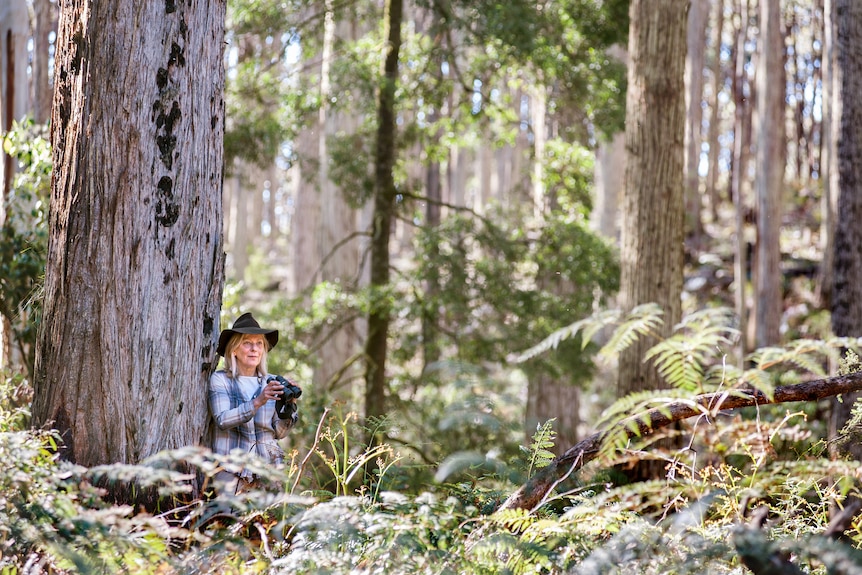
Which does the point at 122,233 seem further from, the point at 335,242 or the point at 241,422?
the point at 335,242

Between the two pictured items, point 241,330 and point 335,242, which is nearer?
point 241,330

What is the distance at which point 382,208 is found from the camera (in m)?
11.0

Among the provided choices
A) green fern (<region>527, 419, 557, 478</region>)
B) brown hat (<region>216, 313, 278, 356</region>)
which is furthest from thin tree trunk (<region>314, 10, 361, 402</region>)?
green fern (<region>527, 419, 557, 478</region>)

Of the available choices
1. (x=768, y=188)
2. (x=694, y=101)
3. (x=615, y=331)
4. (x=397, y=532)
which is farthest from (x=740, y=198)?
(x=397, y=532)

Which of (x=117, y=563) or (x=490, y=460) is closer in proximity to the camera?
(x=117, y=563)

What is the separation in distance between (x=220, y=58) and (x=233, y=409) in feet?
6.05

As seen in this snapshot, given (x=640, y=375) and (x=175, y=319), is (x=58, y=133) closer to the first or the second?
(x=175, y=319)

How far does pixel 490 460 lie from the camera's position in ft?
12.7

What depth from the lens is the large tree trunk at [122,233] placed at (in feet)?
13.2

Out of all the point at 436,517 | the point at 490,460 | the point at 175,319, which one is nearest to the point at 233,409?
the point at 175,319

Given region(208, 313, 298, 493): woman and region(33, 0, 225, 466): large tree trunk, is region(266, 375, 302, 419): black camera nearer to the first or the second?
region(208, 313, 298, 493): woman

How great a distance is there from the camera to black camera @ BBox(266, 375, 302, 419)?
15.0ft

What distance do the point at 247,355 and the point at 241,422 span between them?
0.65 m

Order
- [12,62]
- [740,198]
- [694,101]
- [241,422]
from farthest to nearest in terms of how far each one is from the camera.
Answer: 1. [694,101]
2. [740,198]
3. [12,62]
4. [241,422]
